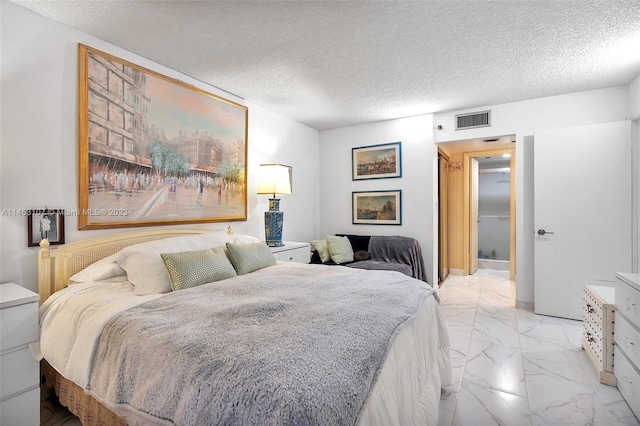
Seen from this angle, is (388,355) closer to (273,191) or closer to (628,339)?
(628,339)

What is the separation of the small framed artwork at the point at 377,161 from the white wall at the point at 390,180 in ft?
0.22

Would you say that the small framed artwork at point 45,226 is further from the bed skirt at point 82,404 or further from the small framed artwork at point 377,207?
the small framed artwork at point 377,207

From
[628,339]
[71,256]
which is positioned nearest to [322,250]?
[71,256]

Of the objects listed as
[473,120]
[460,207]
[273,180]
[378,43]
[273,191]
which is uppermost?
[378,43]

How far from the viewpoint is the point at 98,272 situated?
6.82 ft

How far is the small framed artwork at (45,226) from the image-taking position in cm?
201

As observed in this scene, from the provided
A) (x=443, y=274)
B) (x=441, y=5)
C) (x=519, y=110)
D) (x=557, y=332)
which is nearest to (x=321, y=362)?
(x=441, y=5)

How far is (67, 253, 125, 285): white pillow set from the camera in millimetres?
2074

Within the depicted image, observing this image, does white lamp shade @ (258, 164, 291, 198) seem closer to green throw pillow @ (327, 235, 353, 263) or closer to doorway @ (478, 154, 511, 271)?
green throw pillow @ (327, 235, 353, 263)

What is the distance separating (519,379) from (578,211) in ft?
7.14

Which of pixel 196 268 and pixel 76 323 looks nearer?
pixel 76 323

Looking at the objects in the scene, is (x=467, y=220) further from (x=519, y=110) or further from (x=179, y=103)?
(x=179, y=103)

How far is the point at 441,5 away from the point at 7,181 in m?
2.93

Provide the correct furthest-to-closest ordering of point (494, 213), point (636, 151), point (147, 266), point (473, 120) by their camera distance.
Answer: point (494, 213) → point (473, 120) → point (636, 151) → point (147, 266)
